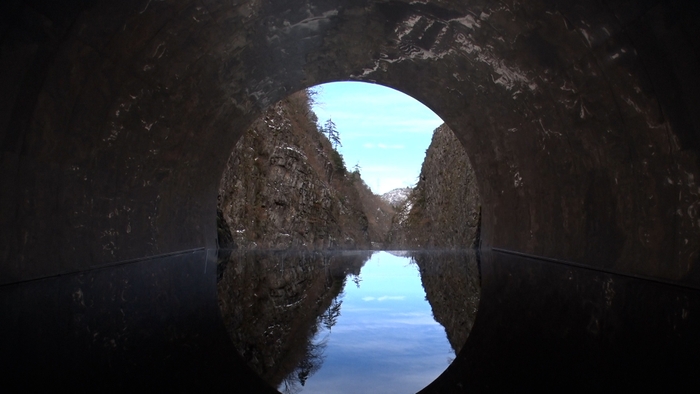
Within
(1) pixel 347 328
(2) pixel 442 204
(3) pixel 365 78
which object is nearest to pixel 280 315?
(1) pixel 347 328

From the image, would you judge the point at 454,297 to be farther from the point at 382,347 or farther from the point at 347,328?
the point at 382,347

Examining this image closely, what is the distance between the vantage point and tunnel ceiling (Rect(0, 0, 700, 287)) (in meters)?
5.66

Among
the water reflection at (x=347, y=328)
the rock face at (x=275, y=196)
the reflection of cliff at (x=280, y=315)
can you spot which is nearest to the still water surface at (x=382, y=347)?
the water reflection at (x=347, y=328)

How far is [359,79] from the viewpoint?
12.3 m

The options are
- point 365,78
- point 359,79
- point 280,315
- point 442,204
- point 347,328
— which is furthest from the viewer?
point 442,204

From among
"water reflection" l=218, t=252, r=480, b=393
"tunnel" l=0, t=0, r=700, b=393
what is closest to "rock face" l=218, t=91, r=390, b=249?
"tunnel" l=0, t=0, r=700, b=393

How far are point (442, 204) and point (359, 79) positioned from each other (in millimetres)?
23221

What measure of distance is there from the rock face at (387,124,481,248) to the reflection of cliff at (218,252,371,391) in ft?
53.8

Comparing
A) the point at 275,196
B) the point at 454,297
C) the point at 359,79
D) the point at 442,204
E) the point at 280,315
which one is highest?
the point at 359,79

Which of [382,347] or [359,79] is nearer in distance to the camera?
[382,347]

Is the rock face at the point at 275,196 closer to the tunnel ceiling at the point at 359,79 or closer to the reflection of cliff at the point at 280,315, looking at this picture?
the tunnel ceiling at the point at 359,79

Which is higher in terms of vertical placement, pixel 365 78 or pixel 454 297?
pixel 365 78

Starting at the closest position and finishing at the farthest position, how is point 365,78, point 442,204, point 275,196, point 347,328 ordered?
point 347,328 < point 365,78 < point 275,196 < point 442,204

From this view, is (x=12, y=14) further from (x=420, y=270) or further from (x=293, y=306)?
(x=420, y=270)
